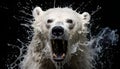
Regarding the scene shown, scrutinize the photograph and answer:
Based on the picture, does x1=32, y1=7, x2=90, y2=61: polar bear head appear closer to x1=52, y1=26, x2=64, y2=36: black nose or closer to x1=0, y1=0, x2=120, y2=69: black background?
x1=52, y1=26, x2=64, y2=36: black nose

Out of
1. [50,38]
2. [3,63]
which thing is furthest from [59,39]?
[3,63]

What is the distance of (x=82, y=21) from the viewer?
607 cm

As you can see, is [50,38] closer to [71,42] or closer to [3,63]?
[71,42]

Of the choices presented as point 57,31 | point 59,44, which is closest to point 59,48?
point 59,44

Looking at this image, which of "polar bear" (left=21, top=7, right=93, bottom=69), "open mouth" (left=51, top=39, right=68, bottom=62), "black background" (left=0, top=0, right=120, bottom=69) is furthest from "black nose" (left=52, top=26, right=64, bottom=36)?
"black background" (left=0, top=0, right=120, bottom=69)

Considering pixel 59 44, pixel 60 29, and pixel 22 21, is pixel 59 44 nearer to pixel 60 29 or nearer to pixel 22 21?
pixel 60 29

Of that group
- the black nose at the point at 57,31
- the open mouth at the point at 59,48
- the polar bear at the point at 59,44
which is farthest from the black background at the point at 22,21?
the black nose at the point at 57,31

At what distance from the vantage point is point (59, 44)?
5.60 metres

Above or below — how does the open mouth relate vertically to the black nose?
below

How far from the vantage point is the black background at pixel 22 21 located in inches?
341

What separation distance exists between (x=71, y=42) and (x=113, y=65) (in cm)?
332

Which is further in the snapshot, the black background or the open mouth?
the black background

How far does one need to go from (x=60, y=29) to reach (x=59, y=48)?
0.96 feet

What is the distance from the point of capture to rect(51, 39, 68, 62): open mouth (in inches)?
219
